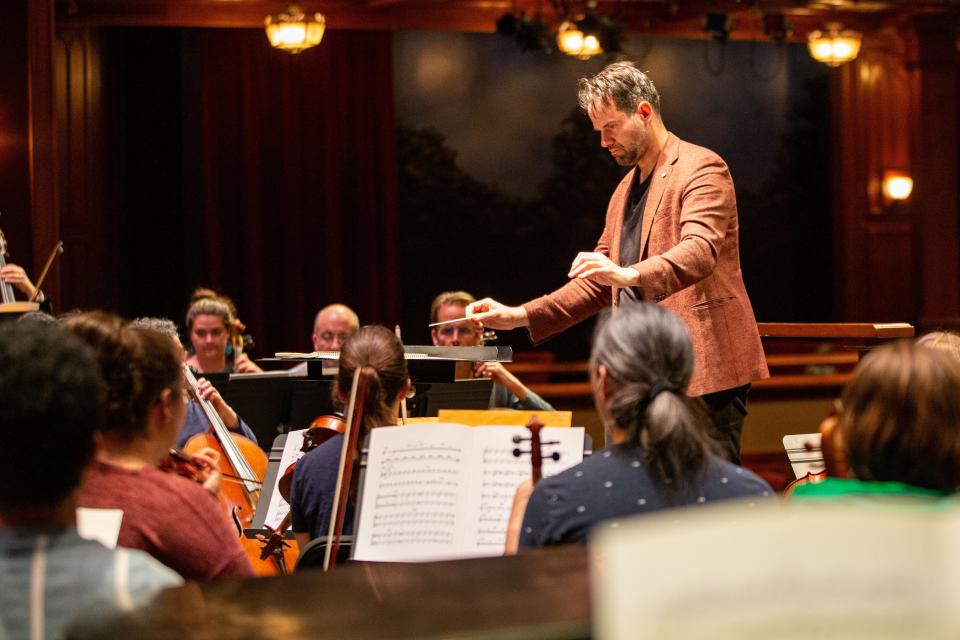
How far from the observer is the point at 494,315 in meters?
2.98

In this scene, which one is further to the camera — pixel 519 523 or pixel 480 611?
pixel 519 523

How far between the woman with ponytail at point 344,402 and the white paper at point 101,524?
1232 millimetres

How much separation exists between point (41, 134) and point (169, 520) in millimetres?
4612

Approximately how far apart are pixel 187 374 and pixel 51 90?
2.52 metres

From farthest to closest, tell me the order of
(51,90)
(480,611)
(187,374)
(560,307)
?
(51,90) → (187,374) → (560,307) → (480,611)

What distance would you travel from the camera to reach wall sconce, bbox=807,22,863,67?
856 centimetres

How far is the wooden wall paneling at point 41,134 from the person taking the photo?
18.4 ft

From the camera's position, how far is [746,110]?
37.0ft

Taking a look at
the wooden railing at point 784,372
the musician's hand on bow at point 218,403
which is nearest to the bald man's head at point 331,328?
the musician's hand on bow at point 218,403

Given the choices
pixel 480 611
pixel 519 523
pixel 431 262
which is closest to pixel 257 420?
pixel 519 523

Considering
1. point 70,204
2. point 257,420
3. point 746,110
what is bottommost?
point 257,420

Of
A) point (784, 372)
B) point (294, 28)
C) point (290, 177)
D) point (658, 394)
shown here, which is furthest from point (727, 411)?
point (784, 372)

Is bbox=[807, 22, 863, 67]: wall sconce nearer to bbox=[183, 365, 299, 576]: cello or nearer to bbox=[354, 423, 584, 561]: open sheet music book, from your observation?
bbox=[183, 365, 299, 576]: cello

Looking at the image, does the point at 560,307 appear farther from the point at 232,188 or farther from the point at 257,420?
the point at 232,188
